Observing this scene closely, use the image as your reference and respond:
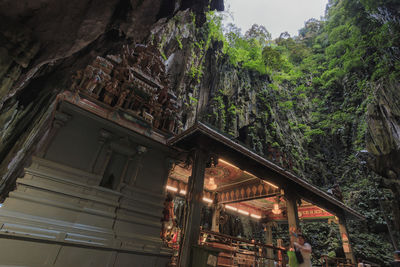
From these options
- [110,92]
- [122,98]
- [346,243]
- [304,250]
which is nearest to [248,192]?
[304,250]

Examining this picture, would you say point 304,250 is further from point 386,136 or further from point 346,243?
point 386,136

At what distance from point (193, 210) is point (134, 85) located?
6.46m

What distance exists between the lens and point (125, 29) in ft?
14.4

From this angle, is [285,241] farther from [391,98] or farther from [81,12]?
[81,12]

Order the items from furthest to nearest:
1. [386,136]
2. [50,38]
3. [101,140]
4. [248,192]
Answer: [386,136], [248,192], [101,140], [50,38]

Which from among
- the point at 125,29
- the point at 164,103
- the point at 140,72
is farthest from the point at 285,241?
the point at 125,29

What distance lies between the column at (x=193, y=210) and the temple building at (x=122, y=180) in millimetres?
31

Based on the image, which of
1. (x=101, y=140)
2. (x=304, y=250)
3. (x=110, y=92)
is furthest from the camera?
(x=110, y=92)

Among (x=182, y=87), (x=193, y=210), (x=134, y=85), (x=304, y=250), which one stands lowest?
(x=304, y=250)

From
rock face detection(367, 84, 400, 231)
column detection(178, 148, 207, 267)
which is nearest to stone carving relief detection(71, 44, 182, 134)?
column detection(178, 148, 207, 267)

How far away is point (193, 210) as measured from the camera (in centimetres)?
611

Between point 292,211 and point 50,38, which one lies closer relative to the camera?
point 50,38

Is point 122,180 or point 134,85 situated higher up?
point 134,85

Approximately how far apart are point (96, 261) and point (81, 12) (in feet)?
21.7
